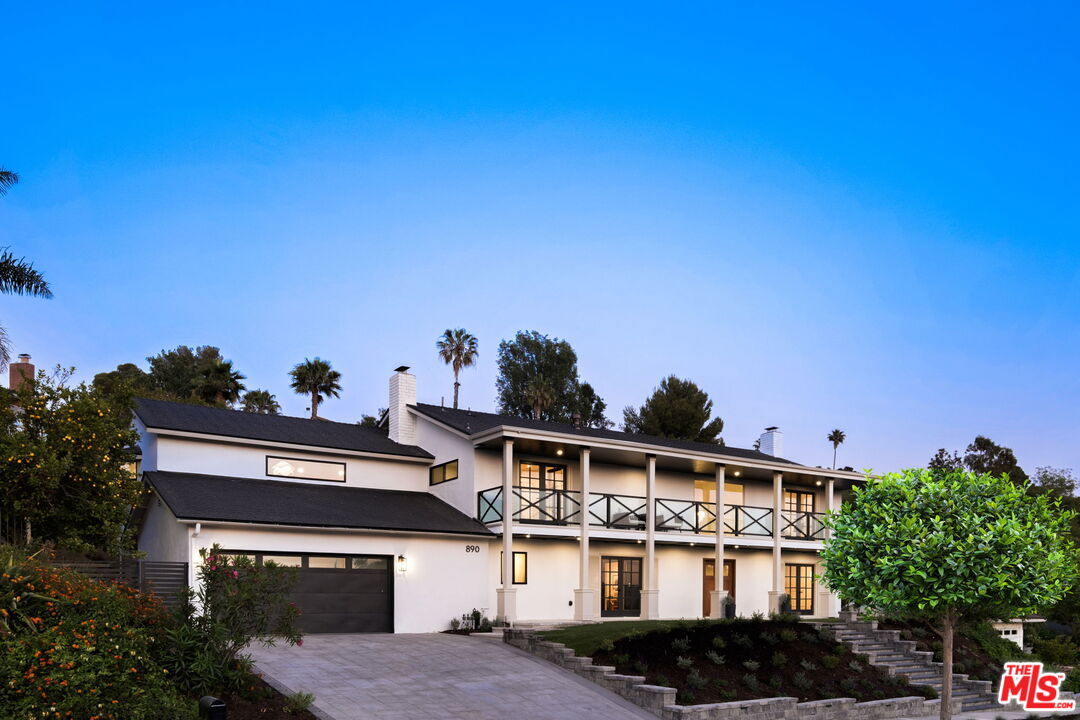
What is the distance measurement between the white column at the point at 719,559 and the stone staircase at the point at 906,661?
3733mm

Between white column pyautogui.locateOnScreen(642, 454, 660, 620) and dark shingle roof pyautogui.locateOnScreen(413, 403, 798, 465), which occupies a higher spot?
dark shingle roof pyautogui.locateOnScreen(413, 403, 798, 465)

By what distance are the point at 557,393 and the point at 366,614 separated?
130 ft

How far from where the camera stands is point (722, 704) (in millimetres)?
16891

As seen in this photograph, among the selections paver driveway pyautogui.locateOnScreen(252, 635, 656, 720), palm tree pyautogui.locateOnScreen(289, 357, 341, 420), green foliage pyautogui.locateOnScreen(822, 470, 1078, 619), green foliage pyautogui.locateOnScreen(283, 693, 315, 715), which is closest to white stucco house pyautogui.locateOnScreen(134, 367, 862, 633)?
paver driveway pyautogui.locateOnScreen(252, 635, 656, 720)

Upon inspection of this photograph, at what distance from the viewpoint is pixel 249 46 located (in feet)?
72.0

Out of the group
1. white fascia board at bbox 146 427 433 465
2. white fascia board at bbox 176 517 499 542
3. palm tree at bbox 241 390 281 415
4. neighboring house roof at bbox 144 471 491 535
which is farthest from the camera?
palm tree at bbox 241 390 281 415

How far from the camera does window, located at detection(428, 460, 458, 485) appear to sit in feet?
87.6

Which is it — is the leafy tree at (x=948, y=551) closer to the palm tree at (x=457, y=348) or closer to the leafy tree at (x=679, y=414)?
the leafy tree at (x=679, y=414)

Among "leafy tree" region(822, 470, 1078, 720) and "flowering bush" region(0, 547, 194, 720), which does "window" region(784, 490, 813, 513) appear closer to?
"leafy tree" region(822, 470, 1078, 720)

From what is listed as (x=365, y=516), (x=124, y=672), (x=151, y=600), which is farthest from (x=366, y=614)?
(x=124, y=672)

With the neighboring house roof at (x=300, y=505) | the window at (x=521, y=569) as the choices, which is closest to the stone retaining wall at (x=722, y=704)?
the neighboring house roof at (x=300, y=505)

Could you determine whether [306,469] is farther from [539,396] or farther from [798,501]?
[539,396]

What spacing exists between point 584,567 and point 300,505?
25.6 ft

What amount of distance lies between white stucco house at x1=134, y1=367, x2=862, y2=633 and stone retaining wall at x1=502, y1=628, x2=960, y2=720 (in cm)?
438
